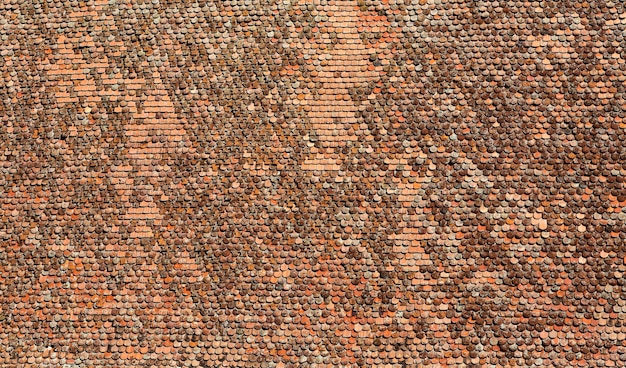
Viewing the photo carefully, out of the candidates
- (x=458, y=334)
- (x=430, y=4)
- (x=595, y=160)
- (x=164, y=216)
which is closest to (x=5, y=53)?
(x=164, y=216)

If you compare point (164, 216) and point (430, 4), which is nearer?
point (164, 216)

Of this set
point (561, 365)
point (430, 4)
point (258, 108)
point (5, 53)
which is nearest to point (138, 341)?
point (258, 108)

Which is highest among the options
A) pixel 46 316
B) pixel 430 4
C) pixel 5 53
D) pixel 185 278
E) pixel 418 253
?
Result: pixel 430 4

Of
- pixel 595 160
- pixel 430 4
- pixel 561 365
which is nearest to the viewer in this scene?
pixel 561 365

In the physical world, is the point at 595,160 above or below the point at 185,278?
above

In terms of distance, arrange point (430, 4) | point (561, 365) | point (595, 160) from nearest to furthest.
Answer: point (561, 365), point (595, 160), point (430, 4)

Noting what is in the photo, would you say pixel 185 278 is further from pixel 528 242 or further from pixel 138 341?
pixel 528 242
